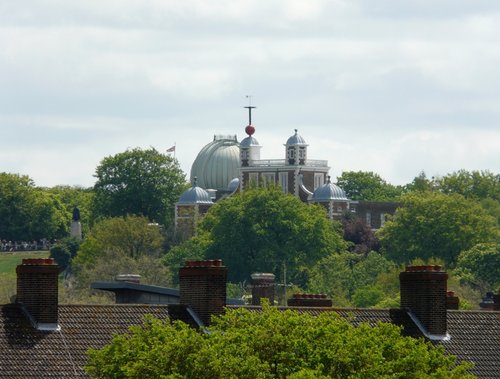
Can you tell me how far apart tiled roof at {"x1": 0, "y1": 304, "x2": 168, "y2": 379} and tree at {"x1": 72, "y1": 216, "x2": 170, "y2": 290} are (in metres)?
107

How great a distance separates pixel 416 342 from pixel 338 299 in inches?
3854

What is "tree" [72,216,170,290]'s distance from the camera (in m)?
168

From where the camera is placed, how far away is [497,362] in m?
58.1

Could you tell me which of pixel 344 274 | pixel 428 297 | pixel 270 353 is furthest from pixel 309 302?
pixel 344 274

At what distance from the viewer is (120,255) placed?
588ft

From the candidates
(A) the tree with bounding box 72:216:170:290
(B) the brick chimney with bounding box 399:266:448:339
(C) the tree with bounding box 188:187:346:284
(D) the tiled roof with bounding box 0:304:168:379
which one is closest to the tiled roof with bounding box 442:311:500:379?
(B) the brick chimney with bounding box 399:266:448:339

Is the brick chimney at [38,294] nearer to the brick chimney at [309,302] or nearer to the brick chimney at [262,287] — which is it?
the brick chimney at [309,302]

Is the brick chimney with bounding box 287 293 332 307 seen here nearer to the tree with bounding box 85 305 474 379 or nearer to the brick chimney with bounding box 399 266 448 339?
the brick chimney with bounding box 399 266 448 339

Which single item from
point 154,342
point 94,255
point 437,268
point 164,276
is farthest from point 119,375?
point 94,255

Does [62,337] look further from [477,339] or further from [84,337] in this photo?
[477,339]

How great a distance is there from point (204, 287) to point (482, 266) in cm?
11517

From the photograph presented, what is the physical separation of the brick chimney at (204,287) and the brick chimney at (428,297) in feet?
15.7

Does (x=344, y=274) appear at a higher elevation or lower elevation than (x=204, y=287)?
higher

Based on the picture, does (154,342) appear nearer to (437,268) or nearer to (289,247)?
(437,268)
